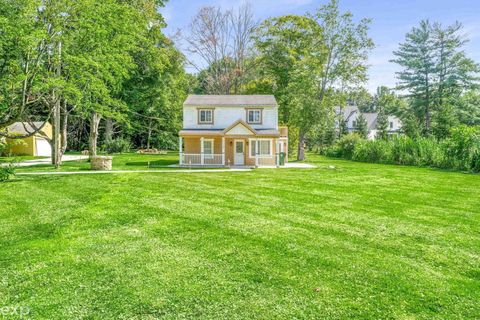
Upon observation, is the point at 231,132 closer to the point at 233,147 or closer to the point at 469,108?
the point at 233,147

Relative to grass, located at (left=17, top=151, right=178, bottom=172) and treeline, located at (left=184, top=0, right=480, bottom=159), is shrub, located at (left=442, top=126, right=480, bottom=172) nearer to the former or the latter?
treeline, located at (left=184, top=0, right=480, bottom=159)

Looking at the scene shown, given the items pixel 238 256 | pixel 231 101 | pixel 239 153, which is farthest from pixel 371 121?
pixel 238 256

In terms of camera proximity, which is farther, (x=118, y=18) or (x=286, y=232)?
(x=118, y=18)

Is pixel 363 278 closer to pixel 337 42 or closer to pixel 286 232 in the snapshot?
pixel 286 232

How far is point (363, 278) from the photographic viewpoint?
4434 millimetres

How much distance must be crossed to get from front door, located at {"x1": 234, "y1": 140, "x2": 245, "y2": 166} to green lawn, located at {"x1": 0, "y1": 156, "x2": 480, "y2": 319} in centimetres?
1238

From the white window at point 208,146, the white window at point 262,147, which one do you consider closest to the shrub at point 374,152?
the white window at point 262,147

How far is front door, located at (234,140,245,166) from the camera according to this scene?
22172 millimetres

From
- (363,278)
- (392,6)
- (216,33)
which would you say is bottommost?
(363,278)

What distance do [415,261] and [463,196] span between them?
704cm

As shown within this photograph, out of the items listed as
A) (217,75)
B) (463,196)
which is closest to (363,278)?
(463,196)

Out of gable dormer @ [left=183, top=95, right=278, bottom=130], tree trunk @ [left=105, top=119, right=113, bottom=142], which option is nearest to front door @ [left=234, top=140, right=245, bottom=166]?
gable dormer @ [left=183, top=95, right=278, bottom=130]

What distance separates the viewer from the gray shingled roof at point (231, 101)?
2294cm

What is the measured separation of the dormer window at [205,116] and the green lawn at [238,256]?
13697mm
